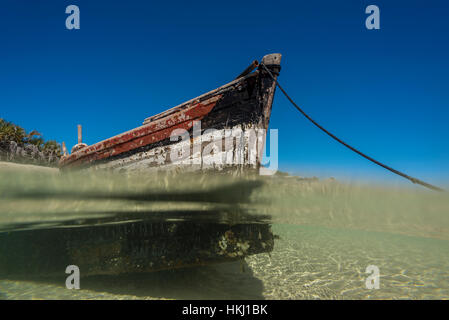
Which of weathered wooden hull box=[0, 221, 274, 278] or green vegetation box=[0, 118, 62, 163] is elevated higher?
green vegetation box=[0, 118, 62, 163]

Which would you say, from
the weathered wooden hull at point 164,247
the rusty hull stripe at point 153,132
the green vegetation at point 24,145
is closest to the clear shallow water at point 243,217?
the weathered wooden hull at point 164,247

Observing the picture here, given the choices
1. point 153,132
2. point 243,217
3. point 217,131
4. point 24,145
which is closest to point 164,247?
point 153,132

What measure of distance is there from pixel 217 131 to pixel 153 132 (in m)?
1.39

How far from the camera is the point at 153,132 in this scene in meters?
4.43

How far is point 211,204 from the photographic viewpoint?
20.0ft

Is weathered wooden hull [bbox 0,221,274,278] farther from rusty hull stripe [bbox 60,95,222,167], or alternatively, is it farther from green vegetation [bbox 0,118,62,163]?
green vegetation [bbox 0,118,62,163]

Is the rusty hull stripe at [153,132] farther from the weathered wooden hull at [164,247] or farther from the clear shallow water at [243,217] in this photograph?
the weathered wooden hull at [164,247]

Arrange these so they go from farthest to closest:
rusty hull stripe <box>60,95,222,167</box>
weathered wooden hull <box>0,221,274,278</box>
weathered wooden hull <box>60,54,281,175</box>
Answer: weathered wooden hull <box>0,221,274,278</box> → rusty hull stripe <box>60,95,222,167</box> → weathered wooden hull <box>60,54,281,175</box>

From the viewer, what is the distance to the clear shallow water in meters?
4.48

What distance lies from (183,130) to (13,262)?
252 inches

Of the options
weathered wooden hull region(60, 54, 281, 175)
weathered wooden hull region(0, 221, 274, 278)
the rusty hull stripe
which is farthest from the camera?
weathered wooden hull region(0, 221, 274, 278)

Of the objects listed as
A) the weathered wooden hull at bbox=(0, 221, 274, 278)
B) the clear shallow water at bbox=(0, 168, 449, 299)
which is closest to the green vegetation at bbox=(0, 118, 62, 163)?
the clear shallow water at bbox=(0, 168, 449, 299)

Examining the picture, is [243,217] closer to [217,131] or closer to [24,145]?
[217,131]
